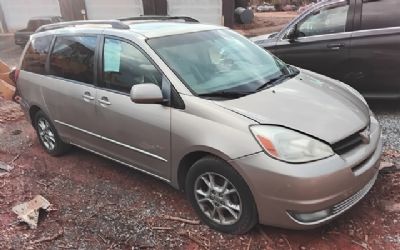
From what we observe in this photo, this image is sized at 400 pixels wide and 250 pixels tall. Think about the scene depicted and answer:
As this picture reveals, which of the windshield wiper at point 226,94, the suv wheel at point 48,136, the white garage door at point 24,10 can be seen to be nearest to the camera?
the windshield wiper at point 226,94

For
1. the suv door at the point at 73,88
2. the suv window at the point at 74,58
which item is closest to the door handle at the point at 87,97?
the suv door at the point at 73,88

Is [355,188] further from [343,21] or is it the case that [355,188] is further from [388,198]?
[343,21]

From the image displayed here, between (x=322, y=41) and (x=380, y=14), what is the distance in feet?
2.69

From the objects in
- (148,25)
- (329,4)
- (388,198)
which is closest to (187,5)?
(329,4)

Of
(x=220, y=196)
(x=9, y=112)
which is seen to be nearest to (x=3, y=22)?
(x=9, y=112)

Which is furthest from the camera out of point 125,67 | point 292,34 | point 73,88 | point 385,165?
point 292,34

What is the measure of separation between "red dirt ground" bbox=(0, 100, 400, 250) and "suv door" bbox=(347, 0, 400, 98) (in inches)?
61.7

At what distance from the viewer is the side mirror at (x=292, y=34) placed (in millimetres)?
6293

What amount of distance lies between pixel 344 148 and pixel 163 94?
1.54m

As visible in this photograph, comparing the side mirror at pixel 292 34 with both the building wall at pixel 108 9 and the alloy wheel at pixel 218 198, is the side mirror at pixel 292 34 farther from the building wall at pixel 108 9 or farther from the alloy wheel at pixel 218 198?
the building wall at pixel 108 9

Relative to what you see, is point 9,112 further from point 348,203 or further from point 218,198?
point 348,203

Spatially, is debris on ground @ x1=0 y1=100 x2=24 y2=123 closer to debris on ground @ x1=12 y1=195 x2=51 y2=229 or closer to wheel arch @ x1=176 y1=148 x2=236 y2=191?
debris on ground @ x1=12 y1=195 x2=51 y2=229

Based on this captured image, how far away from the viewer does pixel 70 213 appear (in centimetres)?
396

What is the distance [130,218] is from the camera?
149 inches
